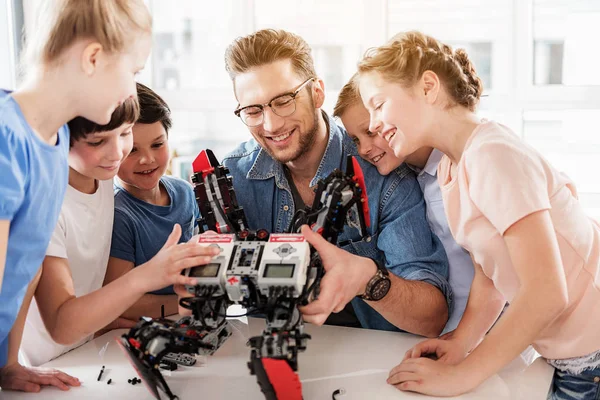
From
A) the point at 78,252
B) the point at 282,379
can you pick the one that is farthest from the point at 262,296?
the point at 78,252

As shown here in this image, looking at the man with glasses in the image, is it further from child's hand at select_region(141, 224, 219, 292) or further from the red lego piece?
child's hand at select_region(141, 224, 219, 292)

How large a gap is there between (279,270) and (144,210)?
766 mm

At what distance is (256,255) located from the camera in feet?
4.49

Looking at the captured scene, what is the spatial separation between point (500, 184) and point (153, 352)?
772mm

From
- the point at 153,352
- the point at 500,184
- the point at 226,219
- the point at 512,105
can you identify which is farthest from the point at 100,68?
the point at 512,105

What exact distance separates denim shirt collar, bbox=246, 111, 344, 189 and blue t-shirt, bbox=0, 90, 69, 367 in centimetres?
67

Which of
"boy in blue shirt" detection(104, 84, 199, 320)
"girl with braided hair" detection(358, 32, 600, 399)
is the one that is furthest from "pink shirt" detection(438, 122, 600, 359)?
"boy in blue shirt" detection(104, 84, 199, 320)

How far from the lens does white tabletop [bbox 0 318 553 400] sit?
4.68ft

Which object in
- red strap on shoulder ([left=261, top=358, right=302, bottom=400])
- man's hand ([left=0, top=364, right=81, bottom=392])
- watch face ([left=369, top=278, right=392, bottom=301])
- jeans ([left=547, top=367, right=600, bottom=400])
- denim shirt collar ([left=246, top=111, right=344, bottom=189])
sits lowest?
jeans ([left=547, top=367, right=600, bottom=400])

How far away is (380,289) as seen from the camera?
5.17 ft

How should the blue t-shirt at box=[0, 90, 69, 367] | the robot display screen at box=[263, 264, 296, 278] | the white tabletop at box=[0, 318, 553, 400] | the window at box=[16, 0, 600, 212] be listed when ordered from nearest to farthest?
the blue t-shirt at box=[0, 90, 69, 367] → the robot display screen at box=[263, 264, 296, 278] → the white tabletop at box=[0, 318, 553, 400] → the window at box=[16, 0, 600, 212]

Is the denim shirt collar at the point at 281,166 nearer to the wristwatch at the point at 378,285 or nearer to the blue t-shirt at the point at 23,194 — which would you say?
the wristwatch at the point at 378,285

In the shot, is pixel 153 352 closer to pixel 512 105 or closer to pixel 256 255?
pixel 256 255

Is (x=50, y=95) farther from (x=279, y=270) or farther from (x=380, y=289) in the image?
(x=380, y=289)
